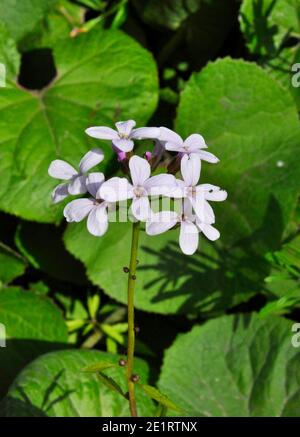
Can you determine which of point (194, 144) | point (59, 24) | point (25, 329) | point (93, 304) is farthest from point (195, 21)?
point (194, 144)

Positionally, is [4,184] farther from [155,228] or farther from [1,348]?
[155,228]

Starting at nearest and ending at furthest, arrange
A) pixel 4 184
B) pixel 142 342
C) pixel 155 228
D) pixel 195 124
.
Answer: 1. pixel 155 228
2. pixel 4 184
3. pixel 195 124
4. pixel 142 342

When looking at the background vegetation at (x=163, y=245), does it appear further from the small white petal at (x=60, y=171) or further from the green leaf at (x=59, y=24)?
the small white petal at (x=60, y=171)

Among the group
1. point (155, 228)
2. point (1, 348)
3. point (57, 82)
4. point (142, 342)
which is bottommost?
point (142, 342)

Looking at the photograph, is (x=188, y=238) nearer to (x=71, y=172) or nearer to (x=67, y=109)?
(x=71, y=172)

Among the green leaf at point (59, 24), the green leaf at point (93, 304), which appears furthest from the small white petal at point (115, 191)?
the green leaf at point (59, 24)
